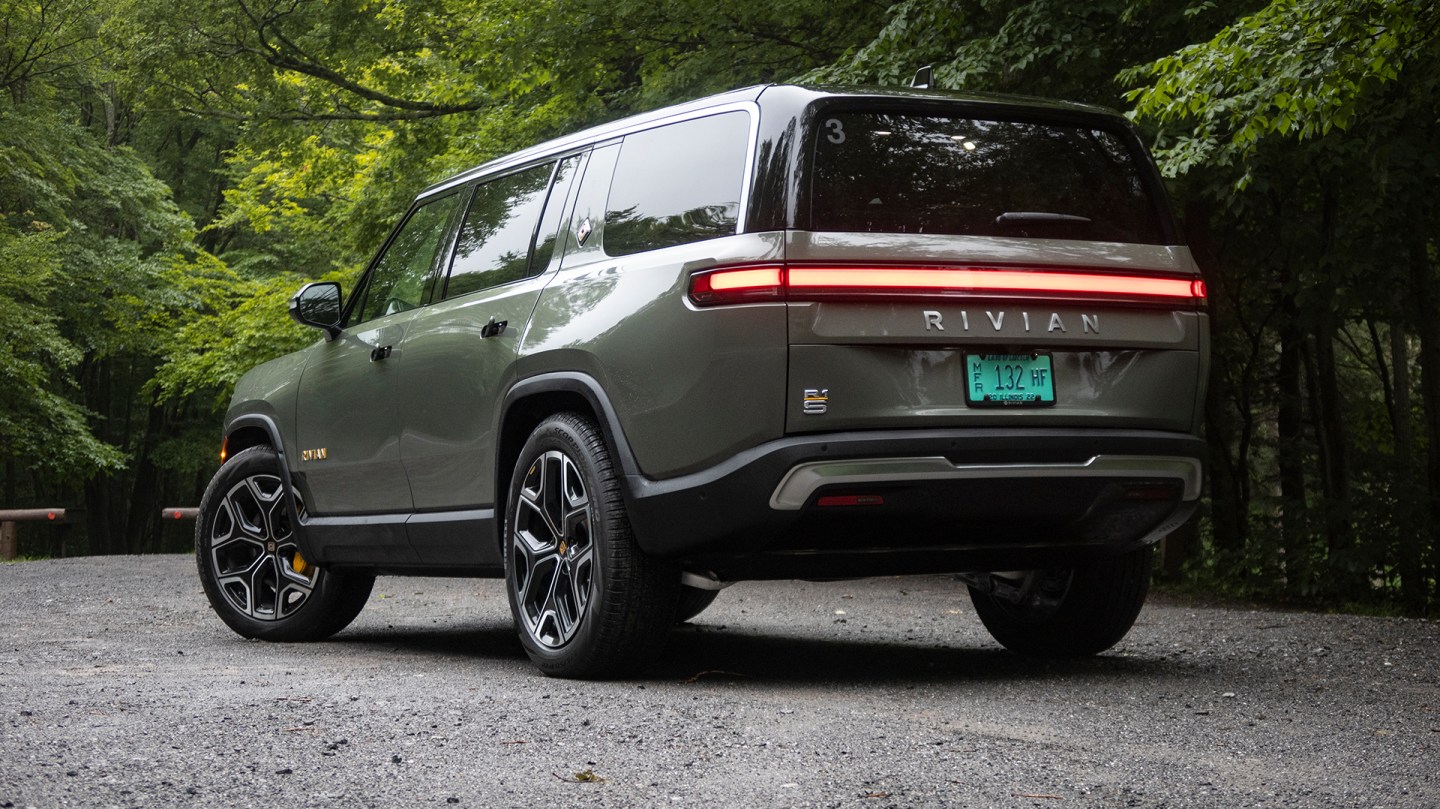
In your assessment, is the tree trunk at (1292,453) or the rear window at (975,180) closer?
the rear window at (975,180)

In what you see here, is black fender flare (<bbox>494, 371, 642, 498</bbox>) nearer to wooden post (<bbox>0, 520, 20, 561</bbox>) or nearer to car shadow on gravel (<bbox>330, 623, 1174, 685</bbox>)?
car shadow on gravel (<bbox>330, 623, 1174, 685</bbox>)

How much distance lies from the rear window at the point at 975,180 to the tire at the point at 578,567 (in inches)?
47.2

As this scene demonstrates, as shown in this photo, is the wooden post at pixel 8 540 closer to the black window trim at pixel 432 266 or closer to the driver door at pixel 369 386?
the driver door at pixel 369 386

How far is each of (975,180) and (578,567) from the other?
185 cm

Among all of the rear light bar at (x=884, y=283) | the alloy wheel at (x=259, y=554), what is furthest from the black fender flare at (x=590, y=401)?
the alloy wheel at (x=259, y=554)

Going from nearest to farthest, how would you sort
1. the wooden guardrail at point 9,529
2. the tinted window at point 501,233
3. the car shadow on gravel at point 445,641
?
the tinted window at point 501,233, the car shadow on gravel at point 445,641, the wooden guardrail at point 9,529

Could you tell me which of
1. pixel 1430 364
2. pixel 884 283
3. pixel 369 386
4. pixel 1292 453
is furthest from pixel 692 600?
pixel 1292 453

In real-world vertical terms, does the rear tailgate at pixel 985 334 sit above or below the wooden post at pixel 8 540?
above

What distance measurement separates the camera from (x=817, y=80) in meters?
11.1

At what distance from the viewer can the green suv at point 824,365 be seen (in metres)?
4.96

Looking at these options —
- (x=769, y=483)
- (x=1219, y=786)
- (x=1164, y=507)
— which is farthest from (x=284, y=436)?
(x=1219, y=786)

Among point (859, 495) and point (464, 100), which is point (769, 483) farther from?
point (464, 100)

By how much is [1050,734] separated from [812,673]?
66.1 inches

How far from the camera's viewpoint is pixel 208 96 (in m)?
20.3
